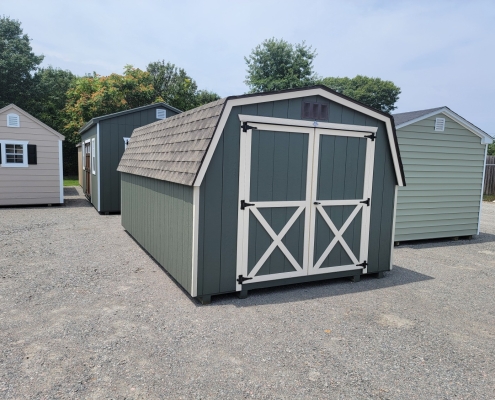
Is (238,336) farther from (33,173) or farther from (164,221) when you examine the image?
(33,173)

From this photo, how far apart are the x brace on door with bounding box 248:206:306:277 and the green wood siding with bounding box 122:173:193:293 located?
0.80 metres

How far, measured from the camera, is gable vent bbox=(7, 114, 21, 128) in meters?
11.1

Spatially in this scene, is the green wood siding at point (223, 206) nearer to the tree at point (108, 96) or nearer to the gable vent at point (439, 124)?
the gable vent at point (439, 124)

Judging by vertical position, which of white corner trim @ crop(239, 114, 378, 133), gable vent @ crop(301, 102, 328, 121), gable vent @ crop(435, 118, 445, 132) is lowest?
white corner trim @ crop(239, 114, 378, 133)

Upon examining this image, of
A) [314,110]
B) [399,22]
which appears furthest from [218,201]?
[399,22]

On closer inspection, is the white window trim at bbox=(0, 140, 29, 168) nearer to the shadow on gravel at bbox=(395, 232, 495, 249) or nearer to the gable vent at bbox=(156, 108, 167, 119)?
the gable vent at bbox=(156, 108, 167, 119)

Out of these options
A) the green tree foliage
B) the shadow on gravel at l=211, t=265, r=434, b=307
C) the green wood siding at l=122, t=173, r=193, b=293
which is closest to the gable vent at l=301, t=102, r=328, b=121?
the green wood siding at l=122, t=173, r=193, b=293

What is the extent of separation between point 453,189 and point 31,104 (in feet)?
86.2

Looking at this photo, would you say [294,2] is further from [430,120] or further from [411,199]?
[411,199]

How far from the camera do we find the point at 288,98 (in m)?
4.44

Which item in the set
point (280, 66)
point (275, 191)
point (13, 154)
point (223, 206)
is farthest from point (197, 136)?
point (280, 66)

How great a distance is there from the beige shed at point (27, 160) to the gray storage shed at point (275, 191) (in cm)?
805

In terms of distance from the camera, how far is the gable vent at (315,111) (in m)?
4.56

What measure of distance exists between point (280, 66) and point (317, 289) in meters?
31.6
